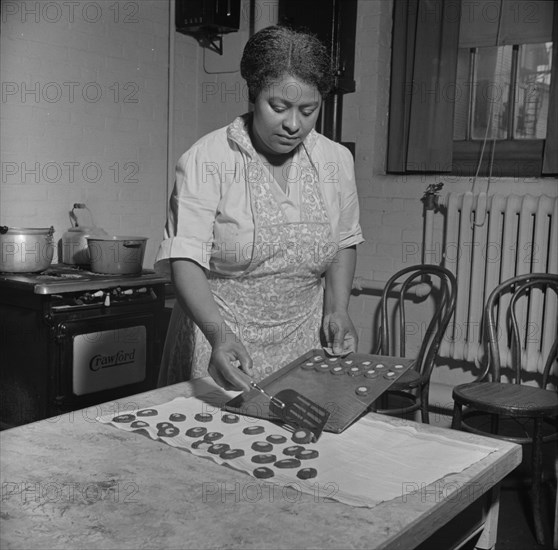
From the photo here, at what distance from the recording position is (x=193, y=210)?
1.81 m

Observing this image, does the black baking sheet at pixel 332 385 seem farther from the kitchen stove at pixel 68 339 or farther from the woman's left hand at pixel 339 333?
the kitchen stove at pixel 68 339

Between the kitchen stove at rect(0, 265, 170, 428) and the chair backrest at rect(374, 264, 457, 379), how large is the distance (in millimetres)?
1183

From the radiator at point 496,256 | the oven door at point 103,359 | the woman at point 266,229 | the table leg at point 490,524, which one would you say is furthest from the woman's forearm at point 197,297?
the radiator at point 496,256

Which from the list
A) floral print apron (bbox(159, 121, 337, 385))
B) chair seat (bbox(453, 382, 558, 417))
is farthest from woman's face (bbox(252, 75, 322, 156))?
chair seat (bbox(453, 382, 558, 417))

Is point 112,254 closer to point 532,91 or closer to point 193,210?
point 193,210

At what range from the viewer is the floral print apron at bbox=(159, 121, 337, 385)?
1911 millimetres

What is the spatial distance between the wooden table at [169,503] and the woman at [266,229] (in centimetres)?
34

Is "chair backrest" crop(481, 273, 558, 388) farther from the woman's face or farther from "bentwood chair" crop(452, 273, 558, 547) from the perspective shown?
the woman's face

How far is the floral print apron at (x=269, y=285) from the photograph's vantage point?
191 centimetres

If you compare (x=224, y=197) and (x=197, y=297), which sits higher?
(x=224, y=197)

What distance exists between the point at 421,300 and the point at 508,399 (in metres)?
1.17

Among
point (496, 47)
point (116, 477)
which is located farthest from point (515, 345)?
point (116, 477)

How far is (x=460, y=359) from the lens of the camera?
12.8ft

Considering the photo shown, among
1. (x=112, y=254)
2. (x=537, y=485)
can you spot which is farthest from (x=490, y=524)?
(x=112, y=254)
